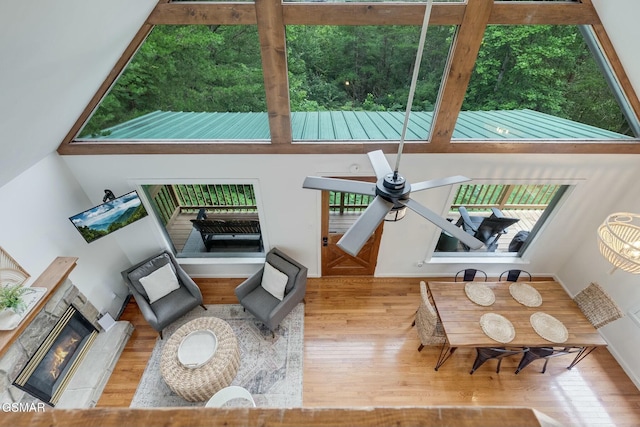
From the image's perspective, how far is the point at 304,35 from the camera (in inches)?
113

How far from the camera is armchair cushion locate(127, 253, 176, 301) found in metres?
4.17

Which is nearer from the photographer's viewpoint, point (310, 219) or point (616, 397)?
point (616, 397)

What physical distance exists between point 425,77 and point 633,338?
13.9ft

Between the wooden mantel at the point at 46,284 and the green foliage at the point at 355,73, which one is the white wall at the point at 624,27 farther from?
the wooden mantel at the point at 46,284

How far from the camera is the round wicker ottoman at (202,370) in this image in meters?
3.29

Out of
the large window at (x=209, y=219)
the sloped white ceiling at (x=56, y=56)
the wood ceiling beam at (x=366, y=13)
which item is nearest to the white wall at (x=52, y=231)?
the sloped white ceiling at (x=56, y=56)

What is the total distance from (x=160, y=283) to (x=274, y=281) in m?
1.65

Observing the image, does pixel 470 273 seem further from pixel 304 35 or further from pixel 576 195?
pixel 304 35

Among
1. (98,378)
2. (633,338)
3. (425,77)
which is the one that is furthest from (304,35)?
(633,338)

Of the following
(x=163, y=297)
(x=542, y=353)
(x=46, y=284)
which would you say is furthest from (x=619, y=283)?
(x=46, y=284)

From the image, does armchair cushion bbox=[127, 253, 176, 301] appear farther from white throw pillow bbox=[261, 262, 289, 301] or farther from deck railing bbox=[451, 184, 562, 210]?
deck railing bbox=[451, 184, 562, 210]

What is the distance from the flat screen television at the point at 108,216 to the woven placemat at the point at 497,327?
460cm

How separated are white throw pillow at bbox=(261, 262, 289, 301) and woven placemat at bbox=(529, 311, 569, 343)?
3.12m

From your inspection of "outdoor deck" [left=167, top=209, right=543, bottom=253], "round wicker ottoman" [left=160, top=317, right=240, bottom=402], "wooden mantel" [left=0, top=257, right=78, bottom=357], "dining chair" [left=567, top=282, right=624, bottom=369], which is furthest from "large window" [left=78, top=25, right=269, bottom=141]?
"dining chair" [left=567, top=282, right=624, bottom=369]
